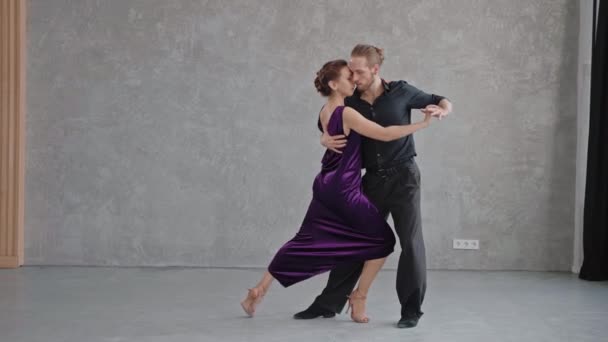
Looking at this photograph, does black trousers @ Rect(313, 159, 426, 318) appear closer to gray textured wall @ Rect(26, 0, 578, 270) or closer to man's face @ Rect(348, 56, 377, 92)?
man's face @ Rect(348, 56, 377, 92)

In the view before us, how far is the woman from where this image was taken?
4238 mm

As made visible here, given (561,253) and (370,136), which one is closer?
(370,136)

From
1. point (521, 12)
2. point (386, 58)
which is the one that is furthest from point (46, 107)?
point (521, 12)

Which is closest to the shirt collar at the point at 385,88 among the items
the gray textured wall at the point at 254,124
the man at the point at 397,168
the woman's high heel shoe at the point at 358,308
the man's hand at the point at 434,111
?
the man at the point at 397,168

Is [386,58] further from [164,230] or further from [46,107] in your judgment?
[46,107]

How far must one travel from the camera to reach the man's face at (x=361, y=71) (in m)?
4.18

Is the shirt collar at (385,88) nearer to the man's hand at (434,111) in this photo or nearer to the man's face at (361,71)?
the man's face at (361,71)

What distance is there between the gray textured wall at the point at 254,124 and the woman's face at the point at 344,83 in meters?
1.97

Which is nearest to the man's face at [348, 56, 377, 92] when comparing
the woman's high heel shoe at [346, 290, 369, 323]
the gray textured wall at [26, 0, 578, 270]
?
the woman's high heel shoe at [346, 290, 369, 323]

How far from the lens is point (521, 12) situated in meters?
6.17

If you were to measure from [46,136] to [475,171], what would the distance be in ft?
10.3

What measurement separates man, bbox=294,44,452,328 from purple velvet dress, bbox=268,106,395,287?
9cm

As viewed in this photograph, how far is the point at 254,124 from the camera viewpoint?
6.22 m

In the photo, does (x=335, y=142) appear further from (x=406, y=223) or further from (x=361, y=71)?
(x=406, y=223)
